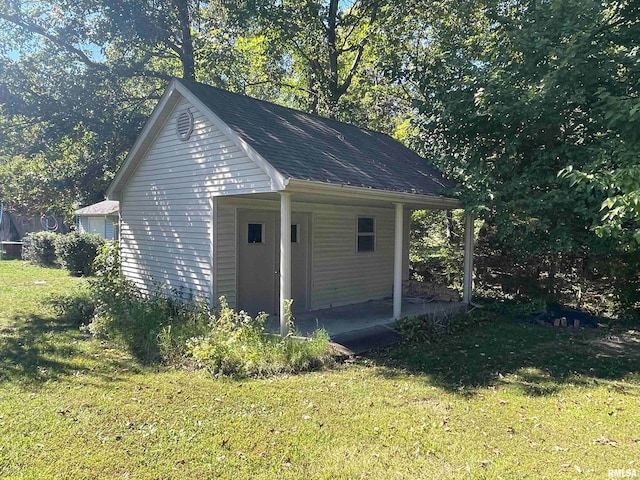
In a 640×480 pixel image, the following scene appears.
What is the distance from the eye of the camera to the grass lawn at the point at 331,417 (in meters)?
3.62

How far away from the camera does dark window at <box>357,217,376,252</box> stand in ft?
36.5

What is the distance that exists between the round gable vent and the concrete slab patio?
4052mm

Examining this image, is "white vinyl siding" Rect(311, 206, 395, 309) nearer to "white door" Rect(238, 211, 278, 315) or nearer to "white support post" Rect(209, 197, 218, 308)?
"white door" Rect(238, 211, 278, 315)

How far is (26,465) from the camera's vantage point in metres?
3.52

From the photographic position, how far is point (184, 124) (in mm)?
8719

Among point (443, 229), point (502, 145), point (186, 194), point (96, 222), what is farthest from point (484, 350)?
point (96, 222)

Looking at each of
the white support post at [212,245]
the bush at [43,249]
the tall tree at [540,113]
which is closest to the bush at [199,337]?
the white support post at [212,245]

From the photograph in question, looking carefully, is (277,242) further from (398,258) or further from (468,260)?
(468,260)

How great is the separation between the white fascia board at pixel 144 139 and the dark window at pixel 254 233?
9.61 feet

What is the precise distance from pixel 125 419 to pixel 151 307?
13.3 feet

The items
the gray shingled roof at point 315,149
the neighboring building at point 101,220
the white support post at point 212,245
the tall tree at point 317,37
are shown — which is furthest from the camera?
the neighboring building at point 101,220

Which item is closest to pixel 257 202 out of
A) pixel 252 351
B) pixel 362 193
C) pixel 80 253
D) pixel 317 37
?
pixel 362 193

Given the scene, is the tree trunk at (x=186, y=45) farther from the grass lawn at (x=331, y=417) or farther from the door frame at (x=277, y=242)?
the grass lawn at (x=331, y=417)

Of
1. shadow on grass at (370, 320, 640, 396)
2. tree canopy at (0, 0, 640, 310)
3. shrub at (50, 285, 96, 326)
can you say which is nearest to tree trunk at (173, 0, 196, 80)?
tree canopy at (0, 0, 640, 310)
